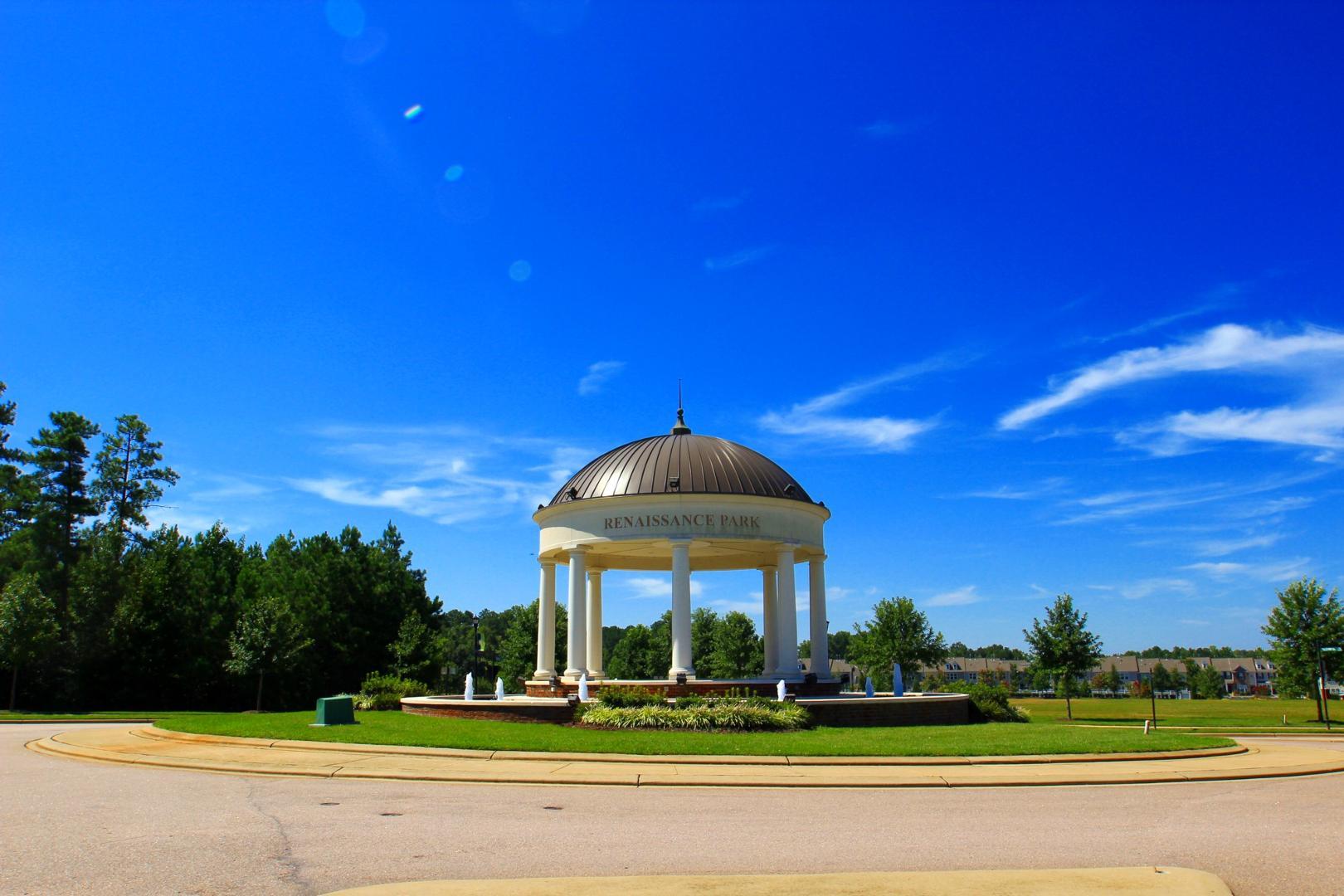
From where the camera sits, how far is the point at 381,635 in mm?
59781

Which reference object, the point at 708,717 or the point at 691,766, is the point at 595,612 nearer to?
the point at 708,717

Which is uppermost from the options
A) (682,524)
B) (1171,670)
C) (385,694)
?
(682,524)

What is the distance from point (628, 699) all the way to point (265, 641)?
22999 mm

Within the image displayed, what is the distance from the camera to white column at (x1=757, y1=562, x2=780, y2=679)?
1481 inches

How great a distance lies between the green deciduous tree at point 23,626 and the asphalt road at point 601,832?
97.8ft

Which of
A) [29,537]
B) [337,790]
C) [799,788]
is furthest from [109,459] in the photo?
[799,788]

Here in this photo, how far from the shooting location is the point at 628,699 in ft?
95.1

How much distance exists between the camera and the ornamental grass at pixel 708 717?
85.4 feet

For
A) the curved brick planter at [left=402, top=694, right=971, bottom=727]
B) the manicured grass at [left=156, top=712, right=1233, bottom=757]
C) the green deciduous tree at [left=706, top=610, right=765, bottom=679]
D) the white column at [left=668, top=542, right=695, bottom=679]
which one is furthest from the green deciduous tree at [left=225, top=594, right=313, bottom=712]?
the green deciduous tree at [left=706, top=610, right=765, bottom=679]

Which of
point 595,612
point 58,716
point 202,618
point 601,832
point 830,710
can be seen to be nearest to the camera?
point 601,832

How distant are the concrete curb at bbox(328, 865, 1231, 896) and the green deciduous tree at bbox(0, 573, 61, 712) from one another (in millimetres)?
42557

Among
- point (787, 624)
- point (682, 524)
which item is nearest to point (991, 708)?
point (787, 624)

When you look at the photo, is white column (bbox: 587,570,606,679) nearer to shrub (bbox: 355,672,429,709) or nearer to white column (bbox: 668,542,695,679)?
shrub (bbox: 355,672,429,709)

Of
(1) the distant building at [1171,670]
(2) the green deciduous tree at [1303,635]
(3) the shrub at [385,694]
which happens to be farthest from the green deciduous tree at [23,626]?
(1) the distant building at [1171,670]
